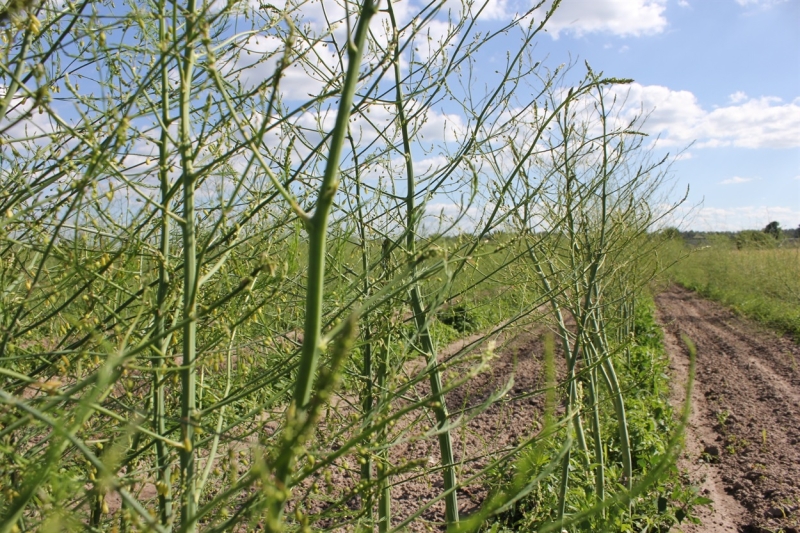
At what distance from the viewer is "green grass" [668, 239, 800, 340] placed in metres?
14.9

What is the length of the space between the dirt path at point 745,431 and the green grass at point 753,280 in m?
2.33

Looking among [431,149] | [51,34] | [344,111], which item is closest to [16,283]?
[51,34]

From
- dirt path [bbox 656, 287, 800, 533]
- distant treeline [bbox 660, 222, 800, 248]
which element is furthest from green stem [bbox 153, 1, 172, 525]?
distant treeline [bbox 660, 222, 800, 248]

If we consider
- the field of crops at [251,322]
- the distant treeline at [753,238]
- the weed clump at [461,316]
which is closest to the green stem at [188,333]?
the field of crops at [251,322]

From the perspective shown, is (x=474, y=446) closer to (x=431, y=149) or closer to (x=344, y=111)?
(x=431, y=149)

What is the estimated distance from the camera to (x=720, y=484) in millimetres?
5758

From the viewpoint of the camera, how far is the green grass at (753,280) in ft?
49.0

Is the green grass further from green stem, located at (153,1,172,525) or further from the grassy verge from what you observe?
green stem, located at (153,1,172,525)

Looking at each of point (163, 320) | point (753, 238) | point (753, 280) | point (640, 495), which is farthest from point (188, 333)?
point (753, 238)

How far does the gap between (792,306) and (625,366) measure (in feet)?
30.3

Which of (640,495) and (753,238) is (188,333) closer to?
(640,495)

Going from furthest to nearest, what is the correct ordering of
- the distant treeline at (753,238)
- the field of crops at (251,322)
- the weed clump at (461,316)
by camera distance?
the distant treeline at (753,238) → the weed clump at (461,316) → the field of crops at (251,322)

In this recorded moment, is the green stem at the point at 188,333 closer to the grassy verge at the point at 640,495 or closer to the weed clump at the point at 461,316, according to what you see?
the weed clump at the point at 461,316

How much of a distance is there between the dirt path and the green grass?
2328mm
